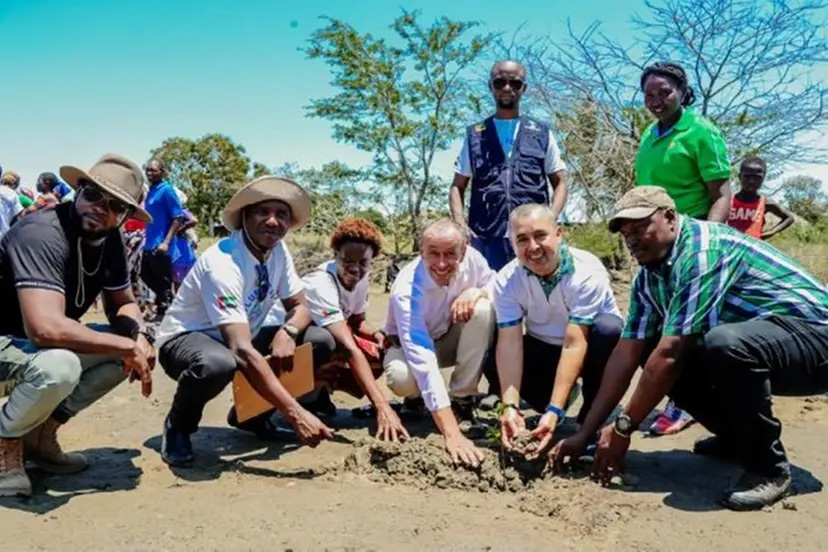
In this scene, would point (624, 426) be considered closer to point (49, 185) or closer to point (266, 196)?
point (266, 196)

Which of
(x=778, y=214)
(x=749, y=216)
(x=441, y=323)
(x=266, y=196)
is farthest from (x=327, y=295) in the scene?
(x=778, y=214)

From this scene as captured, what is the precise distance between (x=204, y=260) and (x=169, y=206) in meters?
4.50

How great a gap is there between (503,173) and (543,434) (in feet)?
5.97

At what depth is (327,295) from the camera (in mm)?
4031

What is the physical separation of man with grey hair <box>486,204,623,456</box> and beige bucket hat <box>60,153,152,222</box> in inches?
65.5

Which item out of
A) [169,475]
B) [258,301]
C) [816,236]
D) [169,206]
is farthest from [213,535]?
[816,236]

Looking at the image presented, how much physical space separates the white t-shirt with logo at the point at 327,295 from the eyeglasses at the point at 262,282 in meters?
0.36

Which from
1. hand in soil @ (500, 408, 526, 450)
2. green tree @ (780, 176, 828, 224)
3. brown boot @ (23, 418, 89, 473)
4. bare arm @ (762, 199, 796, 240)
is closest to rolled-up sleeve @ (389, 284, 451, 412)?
hand in soil @ (500, 408, 526, 450)

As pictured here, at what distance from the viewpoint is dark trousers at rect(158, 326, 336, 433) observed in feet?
11.1

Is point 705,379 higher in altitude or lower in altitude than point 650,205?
lower

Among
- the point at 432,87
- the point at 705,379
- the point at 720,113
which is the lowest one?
the point at 705,379

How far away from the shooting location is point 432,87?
1427 centimetres

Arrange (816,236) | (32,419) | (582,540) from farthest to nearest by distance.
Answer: (816,236) → (32,419) → (582,540)

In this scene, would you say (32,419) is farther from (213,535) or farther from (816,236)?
(816,236)
